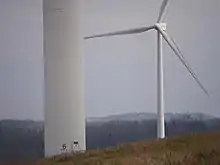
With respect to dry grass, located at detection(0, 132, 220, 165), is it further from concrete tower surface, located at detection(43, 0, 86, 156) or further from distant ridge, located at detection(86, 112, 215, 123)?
distant ridge, located at detection(86, 112, 215, 123)

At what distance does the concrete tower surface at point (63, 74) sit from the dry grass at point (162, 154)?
534 centimetres

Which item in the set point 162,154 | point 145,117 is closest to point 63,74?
point 162,154

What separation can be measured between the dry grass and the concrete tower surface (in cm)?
534

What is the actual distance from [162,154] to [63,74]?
5920mm

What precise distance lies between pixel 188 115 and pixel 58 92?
28.9 ft

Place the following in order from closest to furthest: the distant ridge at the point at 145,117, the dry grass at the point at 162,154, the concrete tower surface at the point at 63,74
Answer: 1. the dry grass at the point at 162,154
2. the concrete tower surface at the point at 63,74
3. the distant ridge at the point at 145,117

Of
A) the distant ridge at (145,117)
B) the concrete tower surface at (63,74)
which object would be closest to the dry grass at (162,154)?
the concrete tower surface at (63,74)

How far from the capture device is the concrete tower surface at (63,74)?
8.56 metres

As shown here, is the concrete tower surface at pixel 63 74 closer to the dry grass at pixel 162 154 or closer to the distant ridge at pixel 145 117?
the dry grass at pixel 162 154

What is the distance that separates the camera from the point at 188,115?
650 inches

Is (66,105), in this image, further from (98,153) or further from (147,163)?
(147,163)

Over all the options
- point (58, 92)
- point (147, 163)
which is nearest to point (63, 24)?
point (58, 92)

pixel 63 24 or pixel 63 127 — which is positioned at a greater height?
pixel 63 24

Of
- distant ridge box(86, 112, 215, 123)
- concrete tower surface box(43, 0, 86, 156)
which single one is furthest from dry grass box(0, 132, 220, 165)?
distant ridge box(86, 112, 215, 123)
